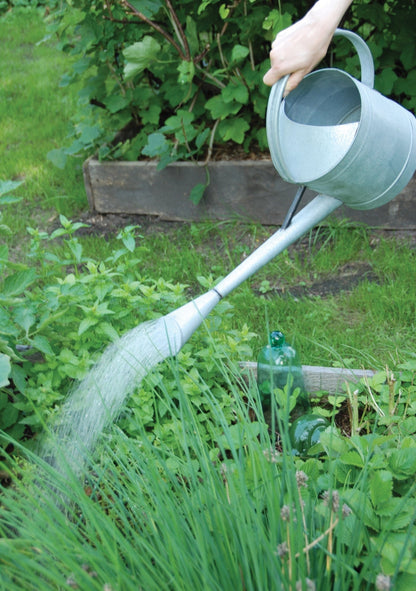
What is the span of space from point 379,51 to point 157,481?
242cm

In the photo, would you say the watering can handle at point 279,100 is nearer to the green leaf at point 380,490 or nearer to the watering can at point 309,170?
the watering can at point 309,170

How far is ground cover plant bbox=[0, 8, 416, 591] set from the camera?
1.04 m

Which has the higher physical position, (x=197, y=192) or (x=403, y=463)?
(x=403, y=463)

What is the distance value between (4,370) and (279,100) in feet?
2.83

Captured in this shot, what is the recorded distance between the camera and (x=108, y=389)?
5.24 feet

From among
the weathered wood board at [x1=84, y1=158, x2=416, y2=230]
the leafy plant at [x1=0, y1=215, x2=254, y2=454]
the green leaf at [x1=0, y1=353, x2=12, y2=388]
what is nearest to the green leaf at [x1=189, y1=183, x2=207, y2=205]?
the weathered wood board at [x1=84, y1=158, x2=416, y2=230]

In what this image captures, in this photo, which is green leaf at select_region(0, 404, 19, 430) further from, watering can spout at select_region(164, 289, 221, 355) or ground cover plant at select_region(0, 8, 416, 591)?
watering can spout at select_region(164, 289, 221, 355)

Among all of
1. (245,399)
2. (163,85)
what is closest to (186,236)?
(163,85)

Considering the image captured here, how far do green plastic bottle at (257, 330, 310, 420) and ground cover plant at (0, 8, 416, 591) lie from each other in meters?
0.06

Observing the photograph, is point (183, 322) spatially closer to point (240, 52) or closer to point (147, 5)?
point (240, 52)

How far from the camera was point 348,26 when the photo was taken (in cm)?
324

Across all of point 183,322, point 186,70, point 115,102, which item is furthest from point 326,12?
point 115,102

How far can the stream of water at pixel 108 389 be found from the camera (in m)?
1.55

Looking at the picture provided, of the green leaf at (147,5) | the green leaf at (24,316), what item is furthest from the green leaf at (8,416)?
the green leaf at (147,5)
